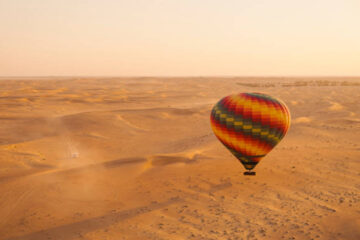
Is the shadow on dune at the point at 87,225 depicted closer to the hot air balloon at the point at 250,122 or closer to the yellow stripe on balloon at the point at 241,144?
the yellow stripe on balloon at the point at 241,144

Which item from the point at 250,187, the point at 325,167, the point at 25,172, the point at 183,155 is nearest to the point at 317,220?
the point at 250,187

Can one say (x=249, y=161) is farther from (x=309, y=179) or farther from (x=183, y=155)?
(x=183, y=155)

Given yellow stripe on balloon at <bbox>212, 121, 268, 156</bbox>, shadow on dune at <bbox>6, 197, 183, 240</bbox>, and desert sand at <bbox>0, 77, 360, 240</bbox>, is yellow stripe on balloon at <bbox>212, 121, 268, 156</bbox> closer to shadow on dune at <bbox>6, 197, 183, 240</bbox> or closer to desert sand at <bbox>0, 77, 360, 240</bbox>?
desert sand at <bbox>0, 77, 360, 240</bbox>

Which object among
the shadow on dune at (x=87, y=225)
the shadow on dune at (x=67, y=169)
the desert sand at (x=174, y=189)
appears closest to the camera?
the shadow on dune at (x=87, y=225)

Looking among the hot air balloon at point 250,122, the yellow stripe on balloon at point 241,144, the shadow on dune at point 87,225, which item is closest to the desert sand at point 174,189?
the shadow on dune at point 87,225

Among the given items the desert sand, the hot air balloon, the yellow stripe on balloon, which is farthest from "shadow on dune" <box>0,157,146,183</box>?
the hot air balloon

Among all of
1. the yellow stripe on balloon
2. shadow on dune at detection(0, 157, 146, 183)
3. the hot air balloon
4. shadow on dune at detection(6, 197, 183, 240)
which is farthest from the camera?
shadow on dune at detection(0, 157, 146, 183)

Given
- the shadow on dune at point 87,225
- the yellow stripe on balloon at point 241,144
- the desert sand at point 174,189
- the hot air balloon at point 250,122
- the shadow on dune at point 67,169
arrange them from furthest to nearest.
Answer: the shadow on dune at point 67,169 → the yellow stripe on balloon at point 241,144 → the hot air balloon at point 250,122 → the desert sand at point 174,189 → the shadow on dune at point 87,225
